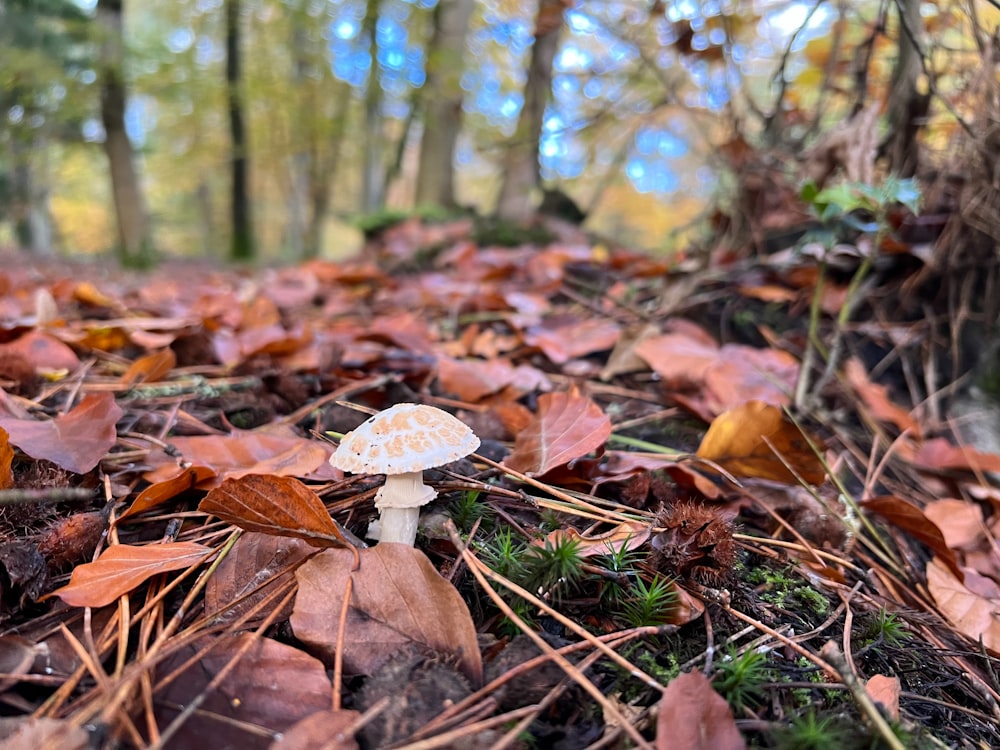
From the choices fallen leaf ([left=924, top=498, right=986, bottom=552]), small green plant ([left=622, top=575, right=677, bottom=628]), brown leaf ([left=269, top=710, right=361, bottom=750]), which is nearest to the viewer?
brown leaf ([left=269, top=710, right=361, bottom=750])

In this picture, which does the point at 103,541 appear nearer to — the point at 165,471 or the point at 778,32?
the point at 165,471

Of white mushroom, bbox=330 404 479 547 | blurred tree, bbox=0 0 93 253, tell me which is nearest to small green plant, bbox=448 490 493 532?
white mushroom, bbox=330 404 479 547

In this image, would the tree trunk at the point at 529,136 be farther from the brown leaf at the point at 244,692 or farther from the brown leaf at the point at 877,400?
the brown leaf at the point at 244,692

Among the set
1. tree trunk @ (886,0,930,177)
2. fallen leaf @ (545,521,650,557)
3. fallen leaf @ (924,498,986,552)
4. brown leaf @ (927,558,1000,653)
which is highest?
tree trunk @ (886,0,930,177)

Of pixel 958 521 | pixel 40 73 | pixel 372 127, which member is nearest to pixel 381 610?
pixel 958 521

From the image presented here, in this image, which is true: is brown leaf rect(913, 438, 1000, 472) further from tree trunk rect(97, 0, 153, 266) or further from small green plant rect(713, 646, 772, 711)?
tree trunk rect(97, 0, 153, 266)

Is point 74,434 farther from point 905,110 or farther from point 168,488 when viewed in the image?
point 905,110
